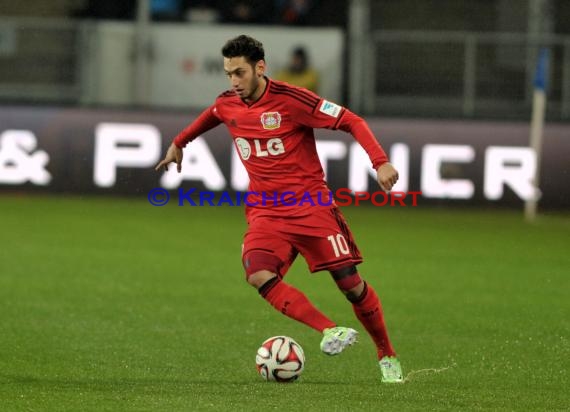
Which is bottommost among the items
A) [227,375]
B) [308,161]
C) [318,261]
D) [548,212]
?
[548,212]

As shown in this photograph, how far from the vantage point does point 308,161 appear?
792 cm

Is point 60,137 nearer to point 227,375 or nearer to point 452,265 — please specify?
point 452,265

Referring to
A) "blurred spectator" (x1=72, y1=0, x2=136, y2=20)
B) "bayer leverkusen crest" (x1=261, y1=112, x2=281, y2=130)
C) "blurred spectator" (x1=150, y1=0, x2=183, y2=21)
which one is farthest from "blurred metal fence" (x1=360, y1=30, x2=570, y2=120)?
"bayer leverkusen crest" (x1=261, y1=112, x2=281, y2=130)

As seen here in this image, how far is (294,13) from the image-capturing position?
2112 cm

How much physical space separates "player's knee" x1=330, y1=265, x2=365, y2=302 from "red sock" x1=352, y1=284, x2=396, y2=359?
0.04 metres

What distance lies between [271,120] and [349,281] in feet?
3.38

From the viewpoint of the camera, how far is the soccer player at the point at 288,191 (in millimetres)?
7605

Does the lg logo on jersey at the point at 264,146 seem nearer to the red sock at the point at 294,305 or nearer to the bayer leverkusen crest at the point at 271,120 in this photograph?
the bayer leverkusen crest at the point at 271,120

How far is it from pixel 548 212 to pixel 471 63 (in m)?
2.56

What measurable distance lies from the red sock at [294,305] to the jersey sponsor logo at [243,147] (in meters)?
0.84

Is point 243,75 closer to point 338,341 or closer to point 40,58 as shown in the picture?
point 338,341

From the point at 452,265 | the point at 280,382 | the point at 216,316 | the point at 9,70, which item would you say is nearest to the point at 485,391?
the point at 280,382

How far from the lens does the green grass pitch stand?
716 centimetres

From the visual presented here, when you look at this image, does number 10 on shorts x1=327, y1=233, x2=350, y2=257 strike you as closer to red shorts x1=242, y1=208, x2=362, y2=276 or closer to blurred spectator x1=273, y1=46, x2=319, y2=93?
red shorts x1=242, y1=208, x2=362, y2=276
